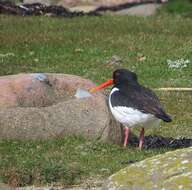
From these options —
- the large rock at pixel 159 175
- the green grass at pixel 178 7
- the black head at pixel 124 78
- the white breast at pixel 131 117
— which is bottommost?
the green grass at pixel 178 7

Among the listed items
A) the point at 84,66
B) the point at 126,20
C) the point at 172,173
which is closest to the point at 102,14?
the point at 126,20

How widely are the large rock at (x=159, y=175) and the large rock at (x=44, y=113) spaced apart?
3820 mm

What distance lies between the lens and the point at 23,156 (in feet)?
33.6

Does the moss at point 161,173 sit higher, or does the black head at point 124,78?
the moss at point 161,173

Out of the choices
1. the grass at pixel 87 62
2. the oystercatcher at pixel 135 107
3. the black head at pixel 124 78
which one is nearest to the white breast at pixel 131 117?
the oystercatcher at pixel 135 107

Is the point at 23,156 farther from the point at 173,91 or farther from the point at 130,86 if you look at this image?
the point at 173,91

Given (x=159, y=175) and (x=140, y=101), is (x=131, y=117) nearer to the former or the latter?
(x=140, y=101)

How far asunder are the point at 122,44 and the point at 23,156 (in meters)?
10.3

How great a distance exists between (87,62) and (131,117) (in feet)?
25.8

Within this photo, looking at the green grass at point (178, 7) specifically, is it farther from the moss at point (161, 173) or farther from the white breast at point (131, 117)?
the moss at point (161, 173)

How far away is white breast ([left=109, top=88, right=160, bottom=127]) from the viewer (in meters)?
10.5

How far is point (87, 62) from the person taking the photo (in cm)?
1836

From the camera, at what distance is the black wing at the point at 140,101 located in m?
10.4

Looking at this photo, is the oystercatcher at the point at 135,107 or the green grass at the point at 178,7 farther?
the green grass at the point at 178,7
